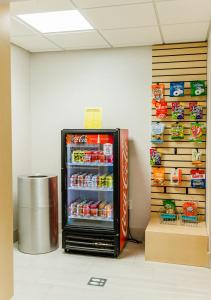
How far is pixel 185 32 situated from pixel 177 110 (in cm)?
101

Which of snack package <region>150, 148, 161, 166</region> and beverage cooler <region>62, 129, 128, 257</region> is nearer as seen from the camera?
beverage cooler <region>62, 129, 128, 257</region>

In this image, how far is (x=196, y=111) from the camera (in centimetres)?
442

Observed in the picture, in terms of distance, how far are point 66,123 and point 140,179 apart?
142cm

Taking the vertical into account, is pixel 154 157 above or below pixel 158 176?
above

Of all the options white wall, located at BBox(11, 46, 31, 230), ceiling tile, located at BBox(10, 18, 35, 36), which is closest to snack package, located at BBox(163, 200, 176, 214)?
white wall, located at BBox(11, 46, 31, 230)

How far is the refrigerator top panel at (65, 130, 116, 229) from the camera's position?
430 cm

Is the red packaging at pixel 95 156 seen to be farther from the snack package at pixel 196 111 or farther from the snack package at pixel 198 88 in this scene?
the snack package at pixel 198 88

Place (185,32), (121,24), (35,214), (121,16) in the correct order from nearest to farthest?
(121,16), (121,24), (185,32), (35,214)

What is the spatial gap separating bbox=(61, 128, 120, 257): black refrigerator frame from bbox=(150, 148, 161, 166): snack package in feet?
2.24

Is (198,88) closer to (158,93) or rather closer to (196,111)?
(196,111)

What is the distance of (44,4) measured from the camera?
10.4 feet

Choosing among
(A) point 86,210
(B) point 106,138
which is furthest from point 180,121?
(A) point 86,210

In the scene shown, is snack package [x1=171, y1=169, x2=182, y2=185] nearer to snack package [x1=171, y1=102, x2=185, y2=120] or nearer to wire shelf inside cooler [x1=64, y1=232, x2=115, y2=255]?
snack package [x1=171, y1=102, x2=185, y2=120]

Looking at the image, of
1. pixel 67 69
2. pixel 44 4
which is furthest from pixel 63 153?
pixel 44 4
